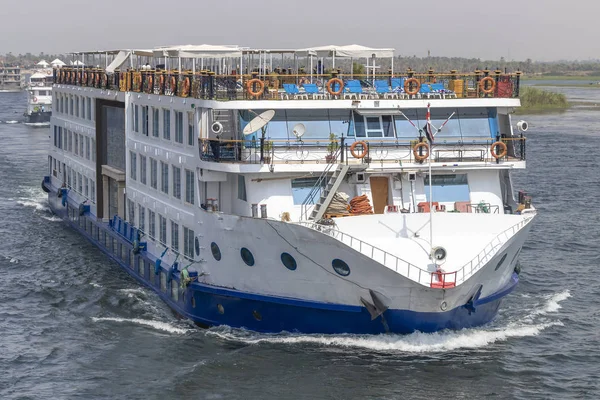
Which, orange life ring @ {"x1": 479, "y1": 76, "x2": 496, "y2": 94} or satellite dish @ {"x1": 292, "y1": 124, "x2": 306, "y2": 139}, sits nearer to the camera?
satellite dish @ {"x1": 292, "y1": 124, "x2": 306, "y2": 139}

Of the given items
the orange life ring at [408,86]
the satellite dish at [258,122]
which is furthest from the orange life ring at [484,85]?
the satellite dish at [258,122]

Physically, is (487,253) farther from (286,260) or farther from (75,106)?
(75,106)

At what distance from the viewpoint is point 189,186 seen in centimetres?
3475

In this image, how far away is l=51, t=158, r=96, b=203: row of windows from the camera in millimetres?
51125

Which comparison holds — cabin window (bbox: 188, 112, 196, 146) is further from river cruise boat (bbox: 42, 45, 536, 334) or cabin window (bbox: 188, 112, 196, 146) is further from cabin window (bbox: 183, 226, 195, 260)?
cabin window (bbox: 183, 226, 195, 260)

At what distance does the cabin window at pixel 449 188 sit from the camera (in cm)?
3272

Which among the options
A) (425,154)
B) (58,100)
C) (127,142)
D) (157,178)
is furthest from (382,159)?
(58,100)

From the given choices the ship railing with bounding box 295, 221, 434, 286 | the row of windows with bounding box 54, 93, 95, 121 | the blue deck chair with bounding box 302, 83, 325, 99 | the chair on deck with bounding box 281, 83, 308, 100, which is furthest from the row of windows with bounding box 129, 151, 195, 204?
the row of windows with bounding box 54, 93, 95, 121

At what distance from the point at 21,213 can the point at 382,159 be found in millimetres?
33959

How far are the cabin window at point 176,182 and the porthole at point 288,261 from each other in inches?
268

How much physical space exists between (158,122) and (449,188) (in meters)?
11.2

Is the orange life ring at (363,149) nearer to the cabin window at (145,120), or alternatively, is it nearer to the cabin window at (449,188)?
the cabin window at (449,188)

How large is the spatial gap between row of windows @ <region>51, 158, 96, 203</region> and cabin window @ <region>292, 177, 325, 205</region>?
2007cm

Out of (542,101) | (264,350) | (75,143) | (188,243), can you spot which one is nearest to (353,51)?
(188,243)
